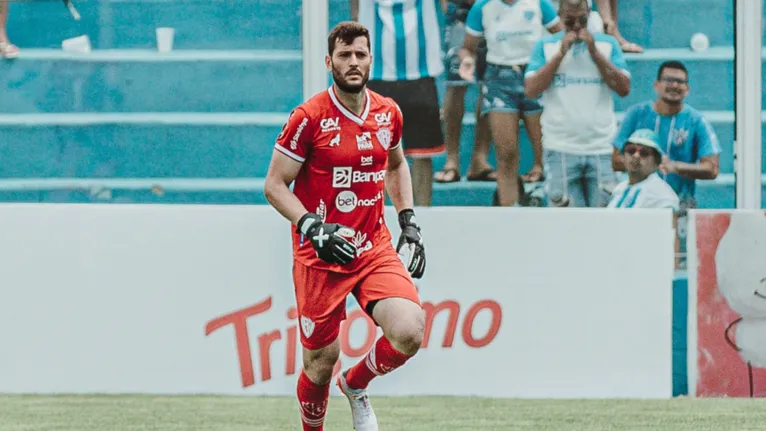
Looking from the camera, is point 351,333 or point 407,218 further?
point 351,333

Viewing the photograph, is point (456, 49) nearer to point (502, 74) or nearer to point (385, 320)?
point (502, 74)

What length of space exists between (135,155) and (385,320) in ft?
13.0

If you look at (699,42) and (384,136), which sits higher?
(699,42)

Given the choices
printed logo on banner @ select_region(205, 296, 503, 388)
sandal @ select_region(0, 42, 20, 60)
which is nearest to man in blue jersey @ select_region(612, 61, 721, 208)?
printed logo on banner @ select_region(205, 296, 503, 388)

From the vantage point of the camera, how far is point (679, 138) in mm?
8820

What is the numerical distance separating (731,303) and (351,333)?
2.26m

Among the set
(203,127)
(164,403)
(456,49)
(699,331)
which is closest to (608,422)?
(699,331)

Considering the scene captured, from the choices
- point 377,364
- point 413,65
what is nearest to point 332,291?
point 377,364

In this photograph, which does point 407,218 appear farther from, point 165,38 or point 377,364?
point 165,38

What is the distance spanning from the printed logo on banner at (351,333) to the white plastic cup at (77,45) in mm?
2540

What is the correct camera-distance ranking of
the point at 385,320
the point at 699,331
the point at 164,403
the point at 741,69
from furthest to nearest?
the point at 741,69
the point at 699,331
the point at 164,403
the point at 385,320

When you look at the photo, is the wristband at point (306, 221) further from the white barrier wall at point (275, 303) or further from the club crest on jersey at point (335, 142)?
the white barrier wall at point (275, 303)

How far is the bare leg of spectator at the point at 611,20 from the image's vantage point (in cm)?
891

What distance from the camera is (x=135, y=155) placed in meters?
9.11
